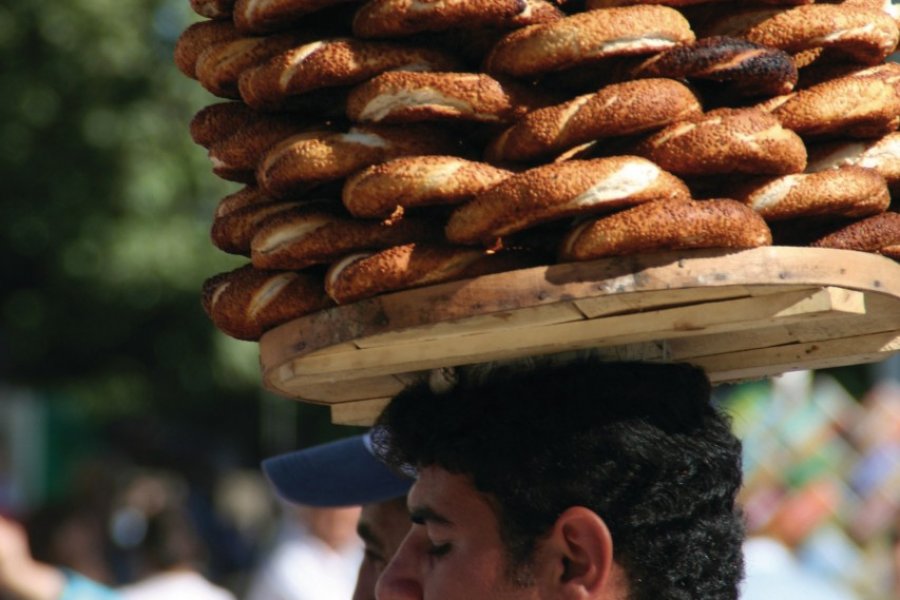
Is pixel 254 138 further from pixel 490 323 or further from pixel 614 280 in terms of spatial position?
pixel 614 280

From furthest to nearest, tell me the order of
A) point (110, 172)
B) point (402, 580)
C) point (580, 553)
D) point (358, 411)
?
point (110, 172) → point (358, 411) → point (402, 580) → point (580, 553)

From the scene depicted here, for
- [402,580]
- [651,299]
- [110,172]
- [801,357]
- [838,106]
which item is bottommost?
[110,172]

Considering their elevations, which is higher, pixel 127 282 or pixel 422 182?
pixel 422 182

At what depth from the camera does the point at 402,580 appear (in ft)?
7.19

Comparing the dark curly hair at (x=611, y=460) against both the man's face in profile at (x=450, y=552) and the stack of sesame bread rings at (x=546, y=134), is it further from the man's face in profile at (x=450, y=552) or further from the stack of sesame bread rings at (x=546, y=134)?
the stack of sesame bread rings at (x=546, y=134)

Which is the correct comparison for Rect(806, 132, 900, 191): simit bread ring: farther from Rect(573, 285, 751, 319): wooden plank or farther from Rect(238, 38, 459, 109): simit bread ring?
Rect(238, 38, 459, 109): simit bread ring

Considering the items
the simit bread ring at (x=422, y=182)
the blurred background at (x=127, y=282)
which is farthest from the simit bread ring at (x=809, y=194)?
the blurred background at (x=127, y=282)

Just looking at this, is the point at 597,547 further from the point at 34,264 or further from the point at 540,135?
the point at 34,264

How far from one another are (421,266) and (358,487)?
1247mm

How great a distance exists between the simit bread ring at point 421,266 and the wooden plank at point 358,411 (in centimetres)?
61

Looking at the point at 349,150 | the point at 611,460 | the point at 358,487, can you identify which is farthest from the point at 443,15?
the point at 358,487

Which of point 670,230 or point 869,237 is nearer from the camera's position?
point 670,230

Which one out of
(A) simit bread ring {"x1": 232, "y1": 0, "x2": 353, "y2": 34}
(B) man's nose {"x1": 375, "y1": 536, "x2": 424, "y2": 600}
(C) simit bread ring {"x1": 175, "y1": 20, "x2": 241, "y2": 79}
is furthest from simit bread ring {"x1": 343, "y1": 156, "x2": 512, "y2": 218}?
(B) man's nose {"x1": 375, "y1": 536, "x2": 424, "y2": 600}

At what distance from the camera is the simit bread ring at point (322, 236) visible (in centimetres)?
186
